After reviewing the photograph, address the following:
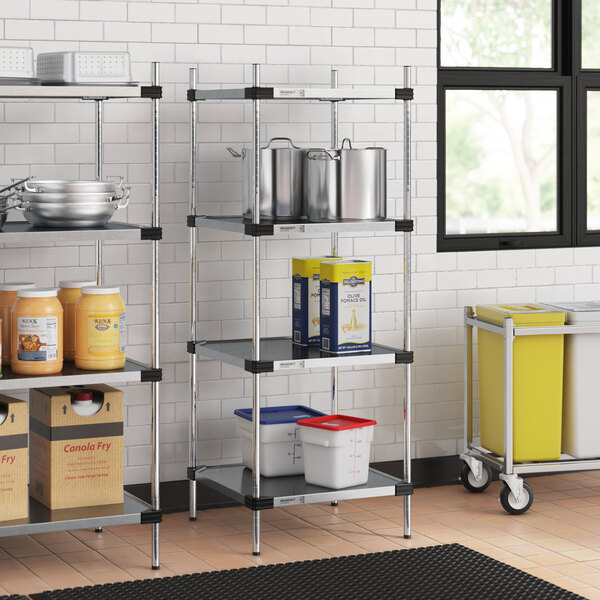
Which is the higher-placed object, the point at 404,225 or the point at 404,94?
the point at 404,94

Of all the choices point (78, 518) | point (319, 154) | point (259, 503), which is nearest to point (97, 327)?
point (78, 518)

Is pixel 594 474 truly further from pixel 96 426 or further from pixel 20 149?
pixel 20 149

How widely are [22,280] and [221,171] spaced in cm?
93

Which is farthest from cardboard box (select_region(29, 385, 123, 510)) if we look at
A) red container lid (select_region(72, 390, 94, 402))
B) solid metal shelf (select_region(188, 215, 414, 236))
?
solid metal shelf (select_region(188, 215, 414, 236))

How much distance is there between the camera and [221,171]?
5.00 metres

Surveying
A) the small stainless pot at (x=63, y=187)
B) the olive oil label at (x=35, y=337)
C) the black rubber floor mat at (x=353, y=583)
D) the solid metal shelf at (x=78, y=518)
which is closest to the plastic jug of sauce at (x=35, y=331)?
the olive oil label at (x=35, y=337)

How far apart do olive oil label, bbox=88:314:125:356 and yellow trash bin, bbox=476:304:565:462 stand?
1687 millimetres

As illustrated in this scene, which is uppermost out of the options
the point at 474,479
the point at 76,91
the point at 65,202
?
the point at 76,91

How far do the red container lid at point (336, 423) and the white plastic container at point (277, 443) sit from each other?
101 mm

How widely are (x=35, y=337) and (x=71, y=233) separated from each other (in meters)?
0.37

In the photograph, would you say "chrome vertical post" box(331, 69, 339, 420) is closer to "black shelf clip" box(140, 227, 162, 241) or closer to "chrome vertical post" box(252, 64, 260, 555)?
"chrome vertical post" box(252, 64, 260, 555)

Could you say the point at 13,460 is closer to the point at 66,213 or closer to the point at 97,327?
Answer: the point at 97,327

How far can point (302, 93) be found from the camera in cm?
441

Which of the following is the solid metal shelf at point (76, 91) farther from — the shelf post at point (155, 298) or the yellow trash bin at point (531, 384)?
the yellow trash bin at point (531, 384)
